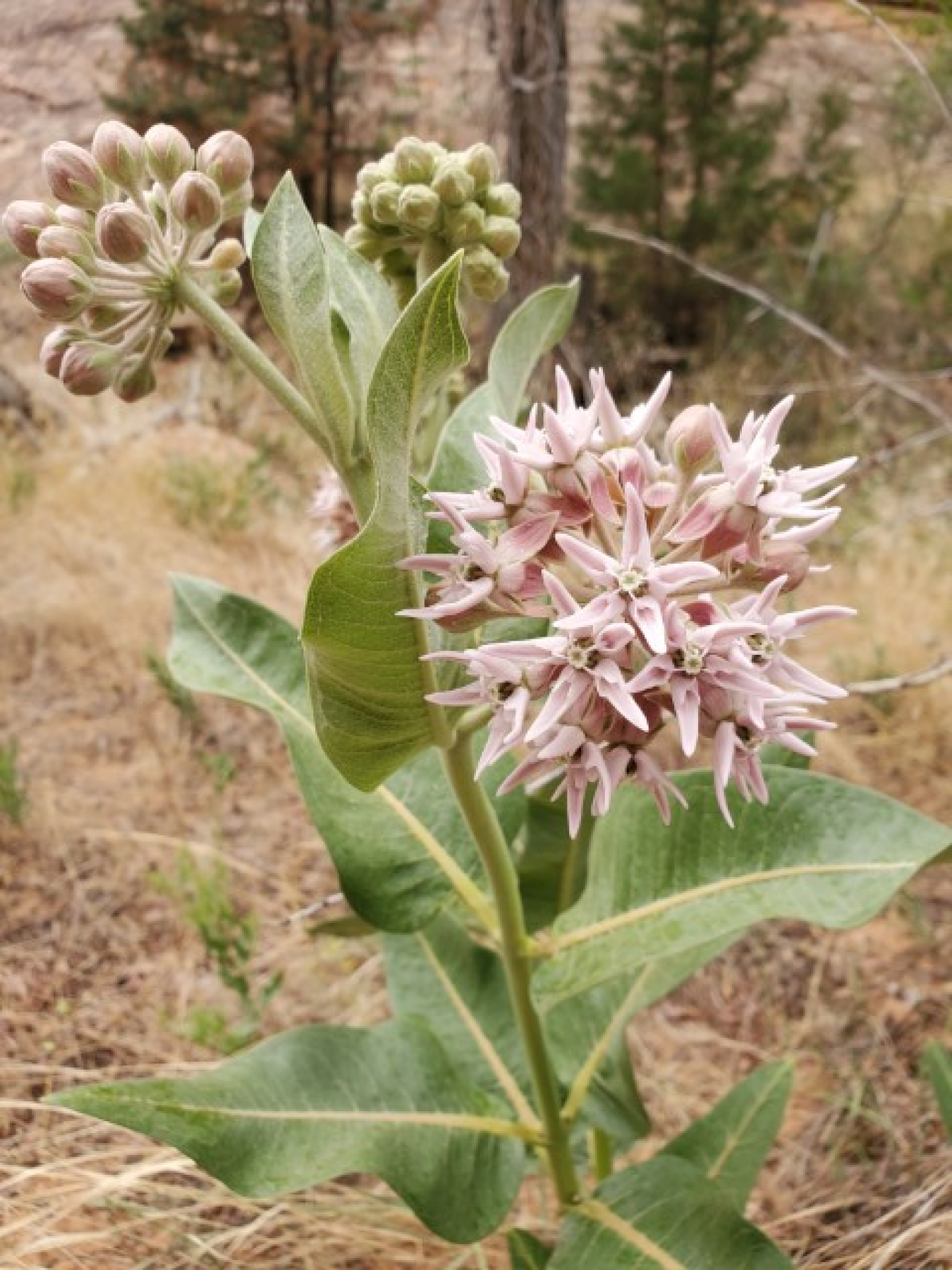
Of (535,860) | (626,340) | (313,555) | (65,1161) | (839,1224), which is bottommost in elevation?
(626,340)

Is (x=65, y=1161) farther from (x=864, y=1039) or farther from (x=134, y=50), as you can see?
(x=134, y=50)

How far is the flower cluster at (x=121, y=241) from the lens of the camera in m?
0.94

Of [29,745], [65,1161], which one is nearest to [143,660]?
[29,745]

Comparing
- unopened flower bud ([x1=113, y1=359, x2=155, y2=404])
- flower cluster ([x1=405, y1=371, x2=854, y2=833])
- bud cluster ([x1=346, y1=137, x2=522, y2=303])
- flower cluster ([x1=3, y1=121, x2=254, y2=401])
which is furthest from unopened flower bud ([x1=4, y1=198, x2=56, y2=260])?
flower cluster ([x1=405, y1=371, x2=854, y2=833])

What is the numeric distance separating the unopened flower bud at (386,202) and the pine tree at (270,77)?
6.49 meters

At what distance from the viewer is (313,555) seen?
13.5 ft

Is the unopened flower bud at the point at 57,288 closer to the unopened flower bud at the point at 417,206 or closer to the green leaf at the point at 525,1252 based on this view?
the unopened flower bud at the point at 417,206

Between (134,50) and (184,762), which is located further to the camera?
(134,50)

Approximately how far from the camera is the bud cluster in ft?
3.81

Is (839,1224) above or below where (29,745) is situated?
above

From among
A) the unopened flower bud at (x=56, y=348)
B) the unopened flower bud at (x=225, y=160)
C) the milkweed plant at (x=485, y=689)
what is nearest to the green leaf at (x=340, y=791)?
the milkweed plant at (x=485, y=689)

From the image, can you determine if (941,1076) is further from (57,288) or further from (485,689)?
(57,288)

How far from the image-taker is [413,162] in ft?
3.87

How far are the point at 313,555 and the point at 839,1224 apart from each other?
2887 millimetres
